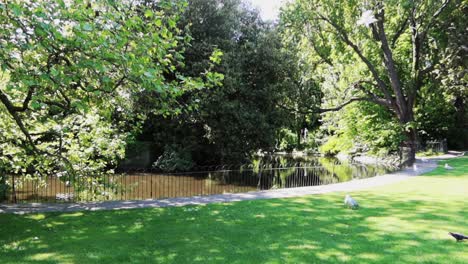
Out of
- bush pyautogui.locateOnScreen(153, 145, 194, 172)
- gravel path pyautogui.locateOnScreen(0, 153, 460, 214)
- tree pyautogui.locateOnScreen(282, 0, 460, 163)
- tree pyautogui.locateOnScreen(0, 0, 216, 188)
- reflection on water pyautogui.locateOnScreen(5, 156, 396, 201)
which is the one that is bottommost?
reflection on water pyautogui.locateOnScreen(5, 156, 396, 201)

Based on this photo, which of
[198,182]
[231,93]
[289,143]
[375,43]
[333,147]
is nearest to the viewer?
[198,182]

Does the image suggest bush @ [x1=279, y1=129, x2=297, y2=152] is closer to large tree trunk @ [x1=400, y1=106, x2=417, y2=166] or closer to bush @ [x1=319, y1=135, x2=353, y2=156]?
bush @ [x1=319, y1=135, x2=353, y2=156]

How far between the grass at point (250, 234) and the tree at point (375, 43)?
12953 mm

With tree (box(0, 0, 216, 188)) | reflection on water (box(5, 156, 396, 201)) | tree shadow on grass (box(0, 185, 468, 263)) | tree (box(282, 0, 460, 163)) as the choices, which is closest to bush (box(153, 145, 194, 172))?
reflection on water (box(5, 156, 396, 201))

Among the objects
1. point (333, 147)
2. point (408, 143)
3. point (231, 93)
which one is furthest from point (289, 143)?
point (231, 93)

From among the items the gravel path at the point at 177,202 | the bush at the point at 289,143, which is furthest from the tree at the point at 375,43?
the bush at the point at 289,143

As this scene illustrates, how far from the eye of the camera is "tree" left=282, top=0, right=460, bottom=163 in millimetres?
21641

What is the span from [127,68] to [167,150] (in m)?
15.9

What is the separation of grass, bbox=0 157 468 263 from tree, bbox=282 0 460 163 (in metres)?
13.0

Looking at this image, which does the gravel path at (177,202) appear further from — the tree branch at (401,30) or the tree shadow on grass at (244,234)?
the tree branch at (401,30)

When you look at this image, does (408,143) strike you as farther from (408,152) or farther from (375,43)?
(375,43)

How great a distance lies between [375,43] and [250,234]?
739 inches

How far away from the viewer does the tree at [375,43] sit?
2164 cm

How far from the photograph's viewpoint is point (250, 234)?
7168 millimetres
